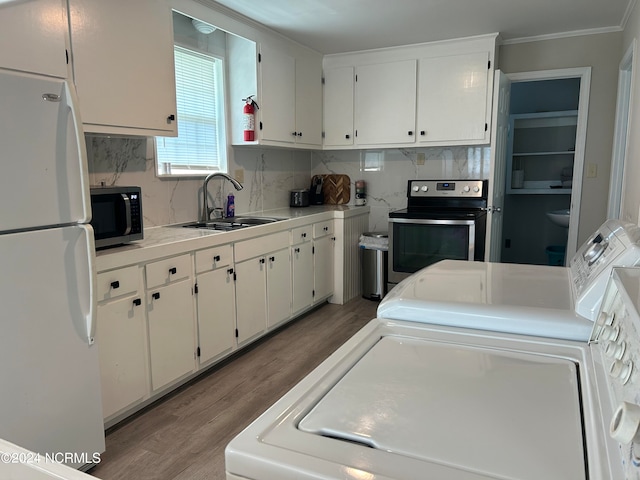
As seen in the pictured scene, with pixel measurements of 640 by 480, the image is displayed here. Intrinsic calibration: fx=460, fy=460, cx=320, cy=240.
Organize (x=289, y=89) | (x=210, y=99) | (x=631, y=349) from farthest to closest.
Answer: (x=289, y=89)
(x=210, y=99)
(x=631, y=349)

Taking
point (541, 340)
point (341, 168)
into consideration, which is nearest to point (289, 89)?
point (341, 168)

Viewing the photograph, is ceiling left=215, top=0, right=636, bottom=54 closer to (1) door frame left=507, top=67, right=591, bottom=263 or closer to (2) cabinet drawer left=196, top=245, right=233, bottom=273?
(1) door frame left=507, top=67, right=591, bottom=263

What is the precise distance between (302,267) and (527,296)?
8.29ft

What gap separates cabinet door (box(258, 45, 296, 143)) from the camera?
3629 millimetres

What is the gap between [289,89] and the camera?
3953 mm

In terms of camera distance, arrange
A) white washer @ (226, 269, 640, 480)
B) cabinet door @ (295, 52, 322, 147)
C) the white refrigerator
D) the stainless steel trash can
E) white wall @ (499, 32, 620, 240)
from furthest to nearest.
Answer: the stainless steel trash can → cabinet door @ (295, 52, 322, 147) → white wall @ (499, 32, 620, 240) → the white refrigerator → white washer @ (226, 269, 640, 480)

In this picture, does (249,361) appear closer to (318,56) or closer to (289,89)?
(289,89)

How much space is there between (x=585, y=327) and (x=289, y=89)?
3339mm

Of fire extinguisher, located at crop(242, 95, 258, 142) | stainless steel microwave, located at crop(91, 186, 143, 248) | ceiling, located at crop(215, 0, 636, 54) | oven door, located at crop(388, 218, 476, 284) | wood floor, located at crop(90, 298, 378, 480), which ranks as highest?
ceiling, located at crop(215, 0, 636, 54)

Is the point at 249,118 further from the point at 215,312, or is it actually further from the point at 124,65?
the point at 215,312

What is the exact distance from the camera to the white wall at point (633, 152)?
2559mm

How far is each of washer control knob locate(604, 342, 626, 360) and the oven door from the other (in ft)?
9.34

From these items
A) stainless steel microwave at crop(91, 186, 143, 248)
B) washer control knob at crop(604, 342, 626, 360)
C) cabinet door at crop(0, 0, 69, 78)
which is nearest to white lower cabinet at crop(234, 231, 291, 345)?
stainless steel microwave at crop(91, 186, 143, 248)

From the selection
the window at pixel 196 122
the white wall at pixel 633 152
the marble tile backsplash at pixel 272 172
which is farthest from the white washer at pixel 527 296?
the window at pixel 196 122
